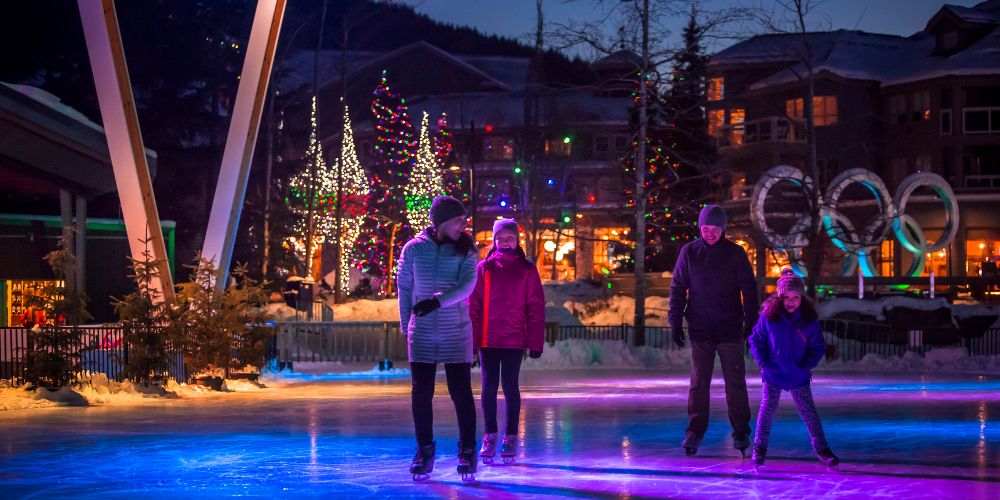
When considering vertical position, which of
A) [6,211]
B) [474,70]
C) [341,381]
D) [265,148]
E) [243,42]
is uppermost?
[474,70]

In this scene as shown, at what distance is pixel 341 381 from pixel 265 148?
2821 cm

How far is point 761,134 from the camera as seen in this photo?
6188 cm

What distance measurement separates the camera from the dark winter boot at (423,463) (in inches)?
329

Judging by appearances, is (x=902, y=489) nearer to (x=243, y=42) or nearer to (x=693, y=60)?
(x=693, y=60)

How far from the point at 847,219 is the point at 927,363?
17.5 meters

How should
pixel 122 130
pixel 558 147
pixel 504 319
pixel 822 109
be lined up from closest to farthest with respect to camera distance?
pixel 504 319
pixel 122 130
pixel 822 109
pixel 558 147

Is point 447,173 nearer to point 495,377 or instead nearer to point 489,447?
point 495,377

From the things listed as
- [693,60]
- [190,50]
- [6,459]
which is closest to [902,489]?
[6,459]

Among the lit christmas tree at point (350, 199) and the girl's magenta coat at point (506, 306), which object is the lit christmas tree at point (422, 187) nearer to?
the lit christmas tree at point (350, 199)

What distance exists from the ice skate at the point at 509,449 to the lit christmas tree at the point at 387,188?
4472 centimetres

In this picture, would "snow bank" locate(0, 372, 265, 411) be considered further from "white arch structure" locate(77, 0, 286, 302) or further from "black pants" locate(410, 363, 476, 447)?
"black pants" locate(410, 363, 476, 447)

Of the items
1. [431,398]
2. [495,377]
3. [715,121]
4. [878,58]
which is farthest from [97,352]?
[715,121]

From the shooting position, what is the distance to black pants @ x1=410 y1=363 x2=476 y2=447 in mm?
8383

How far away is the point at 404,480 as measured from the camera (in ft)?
27.9
